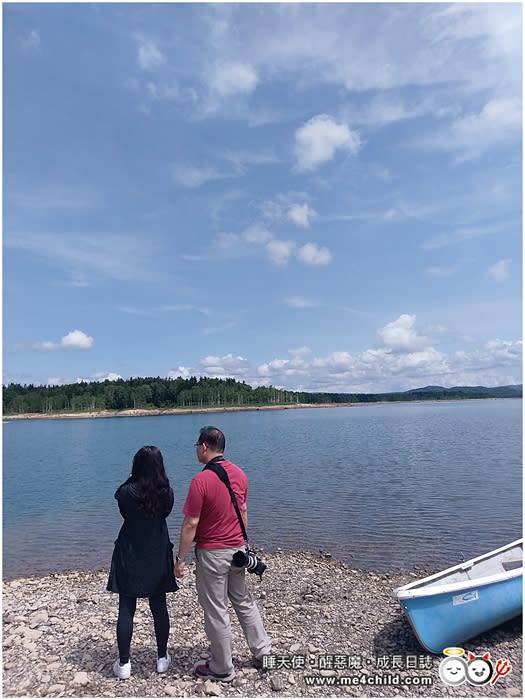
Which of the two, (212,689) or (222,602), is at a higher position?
(222,602)

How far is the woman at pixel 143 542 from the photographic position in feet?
18.2

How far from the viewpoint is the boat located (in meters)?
6.33

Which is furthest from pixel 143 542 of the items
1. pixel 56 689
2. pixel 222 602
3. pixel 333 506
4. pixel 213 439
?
pixel 333 506

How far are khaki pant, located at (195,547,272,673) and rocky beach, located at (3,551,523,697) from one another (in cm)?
35

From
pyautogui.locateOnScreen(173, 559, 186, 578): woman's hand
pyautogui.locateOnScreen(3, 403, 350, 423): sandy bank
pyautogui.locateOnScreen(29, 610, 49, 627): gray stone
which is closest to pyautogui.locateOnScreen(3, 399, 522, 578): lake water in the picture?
pyautogui.locateOnScreen(29, 610, 49, 627): gray stone

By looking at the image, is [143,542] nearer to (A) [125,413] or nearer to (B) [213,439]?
(B) [213,439]

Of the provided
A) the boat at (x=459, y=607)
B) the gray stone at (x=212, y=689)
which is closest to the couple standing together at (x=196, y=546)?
the gray stone at (x=212, y=689)

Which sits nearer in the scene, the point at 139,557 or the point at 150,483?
the point at 150,483

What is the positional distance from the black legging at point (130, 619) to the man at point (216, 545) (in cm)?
56

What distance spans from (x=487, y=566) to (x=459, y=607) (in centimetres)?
236

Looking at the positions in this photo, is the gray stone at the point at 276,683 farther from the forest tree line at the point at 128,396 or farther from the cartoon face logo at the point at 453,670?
the forest tree line at the point at 128,396

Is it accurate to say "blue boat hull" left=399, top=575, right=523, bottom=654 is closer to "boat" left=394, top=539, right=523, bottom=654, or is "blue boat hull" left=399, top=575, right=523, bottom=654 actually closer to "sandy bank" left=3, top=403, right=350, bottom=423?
"boat" left=394, top=539, right=523, bottom=654

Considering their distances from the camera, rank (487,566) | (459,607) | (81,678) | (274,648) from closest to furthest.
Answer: (81,678)
(459,607)
(274,648)
(487,566)

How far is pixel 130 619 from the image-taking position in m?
5.81
